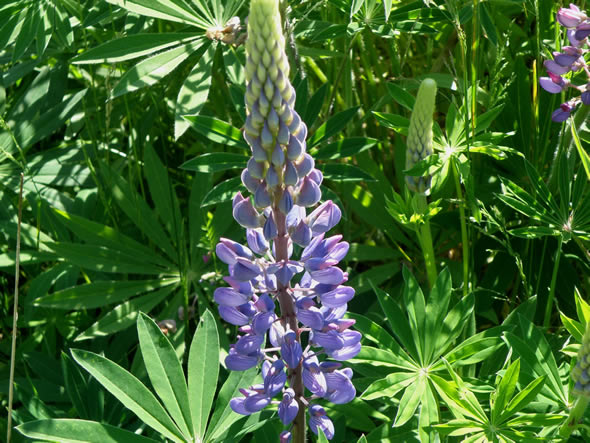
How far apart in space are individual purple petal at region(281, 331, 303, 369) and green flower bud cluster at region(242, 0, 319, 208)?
275 millimetres

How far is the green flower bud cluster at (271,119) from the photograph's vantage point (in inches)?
52.5

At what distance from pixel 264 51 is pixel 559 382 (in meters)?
1.18

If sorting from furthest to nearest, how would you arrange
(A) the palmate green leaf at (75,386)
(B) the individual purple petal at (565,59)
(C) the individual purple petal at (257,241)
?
(A) the palmate green leaf at (75,386) → (B) the individual purple petal at (565,59) → (C) the individual purple petal at (257,241)

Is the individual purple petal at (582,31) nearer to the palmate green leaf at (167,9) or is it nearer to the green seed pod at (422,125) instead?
the green seed pod at (422,125)

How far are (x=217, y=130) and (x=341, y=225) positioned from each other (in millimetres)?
788

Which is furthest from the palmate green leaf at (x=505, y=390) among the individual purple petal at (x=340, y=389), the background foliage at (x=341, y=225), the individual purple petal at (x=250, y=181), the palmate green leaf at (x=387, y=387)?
the individual purple petal at (x=250, y=181)

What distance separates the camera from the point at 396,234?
2885mm

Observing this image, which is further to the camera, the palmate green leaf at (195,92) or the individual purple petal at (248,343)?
the palmate green leaf at (195,92)

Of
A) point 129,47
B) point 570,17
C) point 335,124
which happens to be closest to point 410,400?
point 335,124

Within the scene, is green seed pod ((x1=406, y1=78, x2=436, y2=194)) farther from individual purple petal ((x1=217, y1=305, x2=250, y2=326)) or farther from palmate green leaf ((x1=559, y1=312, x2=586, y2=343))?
individual purple petal ((x1=217, y1=305, x2=250, y2=326))

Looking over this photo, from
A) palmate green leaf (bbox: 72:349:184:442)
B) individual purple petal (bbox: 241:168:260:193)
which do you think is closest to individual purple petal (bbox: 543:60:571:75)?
individual purple petal (bbox: 241:168:260:193)

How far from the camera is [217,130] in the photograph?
246cm

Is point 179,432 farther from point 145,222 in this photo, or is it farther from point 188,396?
point 145,222

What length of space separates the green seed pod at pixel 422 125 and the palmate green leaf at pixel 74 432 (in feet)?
3.26
